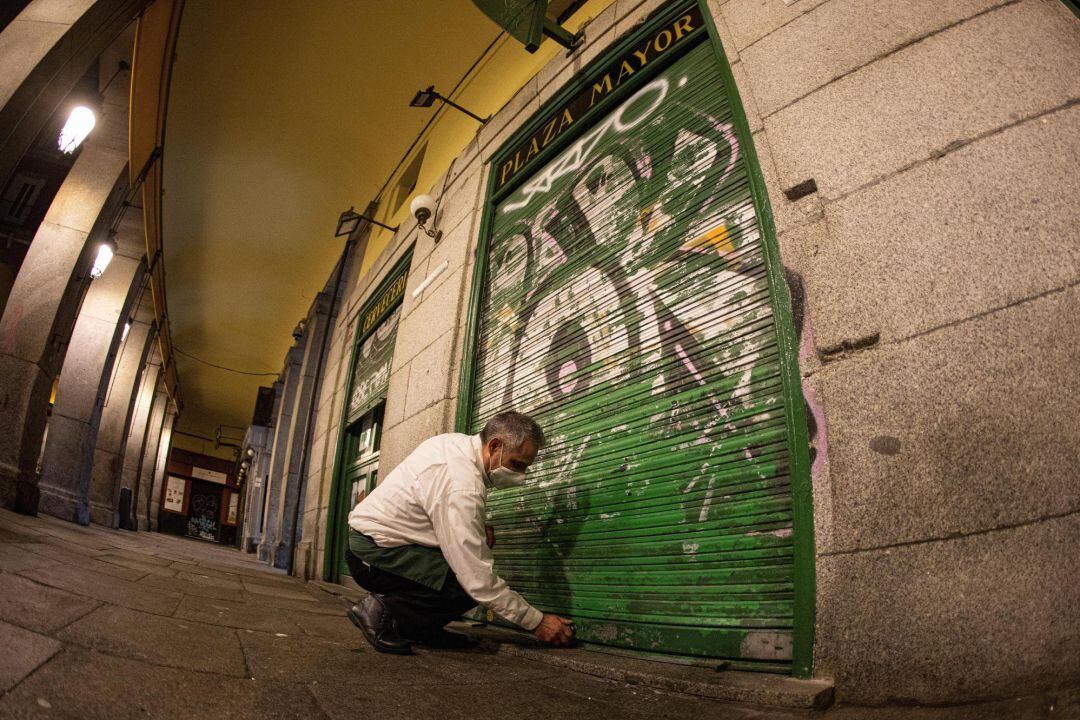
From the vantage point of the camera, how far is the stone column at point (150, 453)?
1486 centimetres

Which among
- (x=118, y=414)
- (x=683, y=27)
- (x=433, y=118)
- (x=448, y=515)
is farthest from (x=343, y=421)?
(x=118, y=414)

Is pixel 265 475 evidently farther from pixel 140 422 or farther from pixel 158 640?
pixel 158 640

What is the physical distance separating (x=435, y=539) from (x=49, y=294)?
7.14 meters

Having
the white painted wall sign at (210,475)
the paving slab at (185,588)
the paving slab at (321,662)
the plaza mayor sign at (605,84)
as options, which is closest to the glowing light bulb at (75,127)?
the plaza mayor sign at (605,84)

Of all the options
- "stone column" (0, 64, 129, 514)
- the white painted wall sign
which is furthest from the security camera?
the white painted wall sign

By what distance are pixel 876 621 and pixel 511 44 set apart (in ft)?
19.6

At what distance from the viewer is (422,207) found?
5.59m

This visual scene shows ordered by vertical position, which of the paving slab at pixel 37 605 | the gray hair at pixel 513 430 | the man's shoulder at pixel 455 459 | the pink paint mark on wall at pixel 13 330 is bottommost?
the paving slab at pixel 37 605

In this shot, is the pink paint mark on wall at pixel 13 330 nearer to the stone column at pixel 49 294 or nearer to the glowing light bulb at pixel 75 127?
the stone column at pixel 49 294

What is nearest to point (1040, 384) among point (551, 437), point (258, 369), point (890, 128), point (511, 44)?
point (890, 128)

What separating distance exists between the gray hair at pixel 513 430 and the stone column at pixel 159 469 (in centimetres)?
1870

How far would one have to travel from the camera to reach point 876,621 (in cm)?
160

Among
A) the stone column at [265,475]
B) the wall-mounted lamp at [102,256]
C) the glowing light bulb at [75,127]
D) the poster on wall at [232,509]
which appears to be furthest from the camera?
the poster on wall at [232,509]

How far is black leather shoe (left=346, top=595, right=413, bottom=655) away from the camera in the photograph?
2287 millimetres
